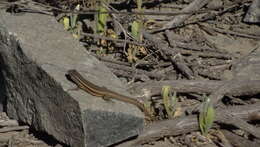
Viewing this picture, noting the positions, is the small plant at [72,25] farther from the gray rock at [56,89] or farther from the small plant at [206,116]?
the small plant at [206,116]

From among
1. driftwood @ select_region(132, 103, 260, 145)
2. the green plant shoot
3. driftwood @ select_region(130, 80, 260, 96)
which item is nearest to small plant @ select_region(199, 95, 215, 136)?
driftwood @ select_region(132, 103, 260, 145)

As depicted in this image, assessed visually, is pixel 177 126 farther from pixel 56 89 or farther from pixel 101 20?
pixel 101 20

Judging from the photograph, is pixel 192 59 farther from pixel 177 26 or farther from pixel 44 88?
pixel 44 88

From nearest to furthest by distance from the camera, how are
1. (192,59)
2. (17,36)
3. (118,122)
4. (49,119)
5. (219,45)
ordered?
1. (118,122)
2. (49,119)
3. (17,36)
4. (192,59)
5. (219,45)

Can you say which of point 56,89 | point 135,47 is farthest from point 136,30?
point 56,89

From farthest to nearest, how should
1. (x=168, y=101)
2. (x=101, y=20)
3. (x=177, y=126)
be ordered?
(x=101, y=20), (x=168, y=101), (x=177, y=126)

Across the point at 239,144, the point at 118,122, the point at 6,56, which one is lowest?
the point at 239,144

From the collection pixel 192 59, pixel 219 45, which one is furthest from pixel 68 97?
pixel 219 45

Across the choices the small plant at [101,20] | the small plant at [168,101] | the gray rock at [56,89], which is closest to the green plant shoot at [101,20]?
the small plant at [101,20]
